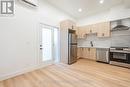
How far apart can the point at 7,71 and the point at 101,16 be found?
5753 millimetres

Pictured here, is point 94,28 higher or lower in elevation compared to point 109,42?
higher

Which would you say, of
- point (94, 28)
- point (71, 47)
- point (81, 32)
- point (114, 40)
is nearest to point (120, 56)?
point (114, 40)

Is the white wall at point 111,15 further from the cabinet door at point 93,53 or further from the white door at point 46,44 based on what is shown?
the white door at point 46,44

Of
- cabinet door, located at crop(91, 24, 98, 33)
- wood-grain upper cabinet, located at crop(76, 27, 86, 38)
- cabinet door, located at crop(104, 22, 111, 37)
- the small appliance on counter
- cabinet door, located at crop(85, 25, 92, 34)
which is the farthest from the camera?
wood-grain upper cabinet, located at crop(76, 27, 86, 38)

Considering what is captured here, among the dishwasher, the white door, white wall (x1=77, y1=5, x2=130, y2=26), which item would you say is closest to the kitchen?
the dishwasher

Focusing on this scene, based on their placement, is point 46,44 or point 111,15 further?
point 111,15

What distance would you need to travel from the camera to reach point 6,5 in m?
3.27

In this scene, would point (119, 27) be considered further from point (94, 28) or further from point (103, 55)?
point (103, 55)

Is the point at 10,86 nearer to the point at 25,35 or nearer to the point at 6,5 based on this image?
the point at 25,35

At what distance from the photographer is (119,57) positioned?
466 cm

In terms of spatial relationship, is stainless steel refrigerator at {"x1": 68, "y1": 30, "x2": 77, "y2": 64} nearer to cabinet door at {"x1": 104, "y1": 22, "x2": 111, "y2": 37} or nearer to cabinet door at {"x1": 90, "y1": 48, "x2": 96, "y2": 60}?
cabinet door at {"x1": 90, "y1": 48, "x2": 96, "y2": 60}

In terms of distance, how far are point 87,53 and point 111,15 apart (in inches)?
106

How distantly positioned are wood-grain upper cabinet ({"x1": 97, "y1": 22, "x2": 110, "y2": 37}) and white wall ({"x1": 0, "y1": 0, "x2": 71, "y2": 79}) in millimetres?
3178

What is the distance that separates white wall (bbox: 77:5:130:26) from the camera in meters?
4.68
